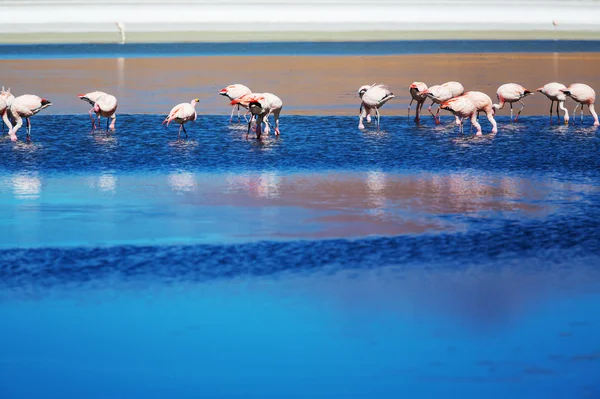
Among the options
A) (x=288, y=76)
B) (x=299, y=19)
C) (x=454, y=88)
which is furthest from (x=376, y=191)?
(x=299, y=19)

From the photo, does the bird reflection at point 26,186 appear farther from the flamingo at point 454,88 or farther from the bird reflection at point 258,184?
the flamingo at point 454,88

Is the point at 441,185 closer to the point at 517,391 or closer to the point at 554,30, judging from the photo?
the point at 517,391

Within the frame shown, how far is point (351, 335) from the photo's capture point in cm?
710

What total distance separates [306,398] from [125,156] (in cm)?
934

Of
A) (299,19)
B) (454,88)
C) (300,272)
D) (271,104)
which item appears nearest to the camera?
(300,272)

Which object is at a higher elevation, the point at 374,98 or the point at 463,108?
the point at 374,98

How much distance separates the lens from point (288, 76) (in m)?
28.8

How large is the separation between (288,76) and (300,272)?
20.4 m

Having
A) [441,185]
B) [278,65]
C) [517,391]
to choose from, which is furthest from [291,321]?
[278,65]

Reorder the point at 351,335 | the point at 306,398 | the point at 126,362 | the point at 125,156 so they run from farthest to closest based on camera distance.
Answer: the point at 125,156
the point at 351,335
the point at 126,362
the point at 306,398

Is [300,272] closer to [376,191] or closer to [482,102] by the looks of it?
[376,191]

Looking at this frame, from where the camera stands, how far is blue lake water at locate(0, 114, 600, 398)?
6488 mm

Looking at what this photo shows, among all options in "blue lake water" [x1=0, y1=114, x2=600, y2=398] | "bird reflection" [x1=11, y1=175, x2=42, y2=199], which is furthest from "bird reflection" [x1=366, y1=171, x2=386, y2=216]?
"bird reflection" [x1=11, y1=175, x2=42, y2=199]

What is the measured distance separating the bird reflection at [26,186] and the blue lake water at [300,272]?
64 mm
